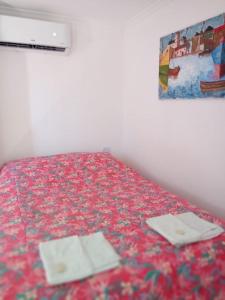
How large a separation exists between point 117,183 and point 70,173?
20.6 inches

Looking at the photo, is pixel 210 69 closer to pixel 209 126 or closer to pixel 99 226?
pixel 209 126

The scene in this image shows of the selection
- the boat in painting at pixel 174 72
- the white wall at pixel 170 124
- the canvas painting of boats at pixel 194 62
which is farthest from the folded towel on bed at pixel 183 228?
the boat in painting at pixel 174 72

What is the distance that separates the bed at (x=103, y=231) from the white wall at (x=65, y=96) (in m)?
0.46

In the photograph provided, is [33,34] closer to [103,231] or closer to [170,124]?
[170,124]

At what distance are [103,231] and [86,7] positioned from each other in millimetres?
2220

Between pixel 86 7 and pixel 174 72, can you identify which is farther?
pixel 86 7

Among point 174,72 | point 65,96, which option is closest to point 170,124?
point 174,72

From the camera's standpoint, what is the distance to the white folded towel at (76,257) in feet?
3.48

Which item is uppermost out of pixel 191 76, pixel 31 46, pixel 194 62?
pixel 31 46

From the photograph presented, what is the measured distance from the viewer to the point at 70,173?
2482 mm

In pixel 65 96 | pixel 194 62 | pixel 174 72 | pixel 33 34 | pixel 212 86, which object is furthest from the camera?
pixel 65 96

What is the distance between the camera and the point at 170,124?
8.07 ft

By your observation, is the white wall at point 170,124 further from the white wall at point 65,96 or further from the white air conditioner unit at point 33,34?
the white air conditioner unit at point 33,34

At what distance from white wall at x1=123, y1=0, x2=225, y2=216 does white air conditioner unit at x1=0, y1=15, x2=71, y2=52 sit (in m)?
0.87
